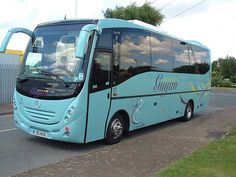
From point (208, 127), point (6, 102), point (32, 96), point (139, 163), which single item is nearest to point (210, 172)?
point (139, 163)

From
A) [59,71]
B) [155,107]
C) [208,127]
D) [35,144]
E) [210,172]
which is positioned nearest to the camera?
[210,172]

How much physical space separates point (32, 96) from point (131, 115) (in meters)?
2.95

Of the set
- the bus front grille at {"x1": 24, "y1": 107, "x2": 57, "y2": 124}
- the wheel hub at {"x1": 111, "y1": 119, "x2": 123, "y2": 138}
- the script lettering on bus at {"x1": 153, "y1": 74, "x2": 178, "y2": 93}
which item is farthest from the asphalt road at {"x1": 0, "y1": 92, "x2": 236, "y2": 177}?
the script lettering on bus at {"x1": 153, "y1": 74, "x2": 178, "y2": 93}

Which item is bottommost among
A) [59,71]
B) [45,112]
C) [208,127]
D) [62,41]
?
[208,127]

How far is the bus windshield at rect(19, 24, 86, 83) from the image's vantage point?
8695mm

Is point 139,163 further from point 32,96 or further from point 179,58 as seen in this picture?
point 179,58

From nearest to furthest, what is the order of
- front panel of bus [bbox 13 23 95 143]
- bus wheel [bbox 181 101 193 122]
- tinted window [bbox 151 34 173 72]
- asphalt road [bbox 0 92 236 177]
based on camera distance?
asphalt road [bbox 0 92 236 177] < front panel of bus [bbox 13 23 95 143] < tinted window [bbox 151 34 173 72] < bus wheel [bbox 181 101 193 122]

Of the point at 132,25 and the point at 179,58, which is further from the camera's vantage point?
the point at 179,58

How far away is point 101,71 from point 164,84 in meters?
4.01

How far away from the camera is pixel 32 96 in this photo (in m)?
9.07

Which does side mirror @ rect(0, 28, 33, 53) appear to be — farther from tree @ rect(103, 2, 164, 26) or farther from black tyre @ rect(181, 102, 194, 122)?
tree @ rect(103, 2, 164, 26)

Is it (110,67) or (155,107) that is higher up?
(110,67)

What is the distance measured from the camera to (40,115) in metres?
8.95

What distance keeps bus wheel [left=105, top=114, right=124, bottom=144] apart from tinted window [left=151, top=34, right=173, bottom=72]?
2551mm
